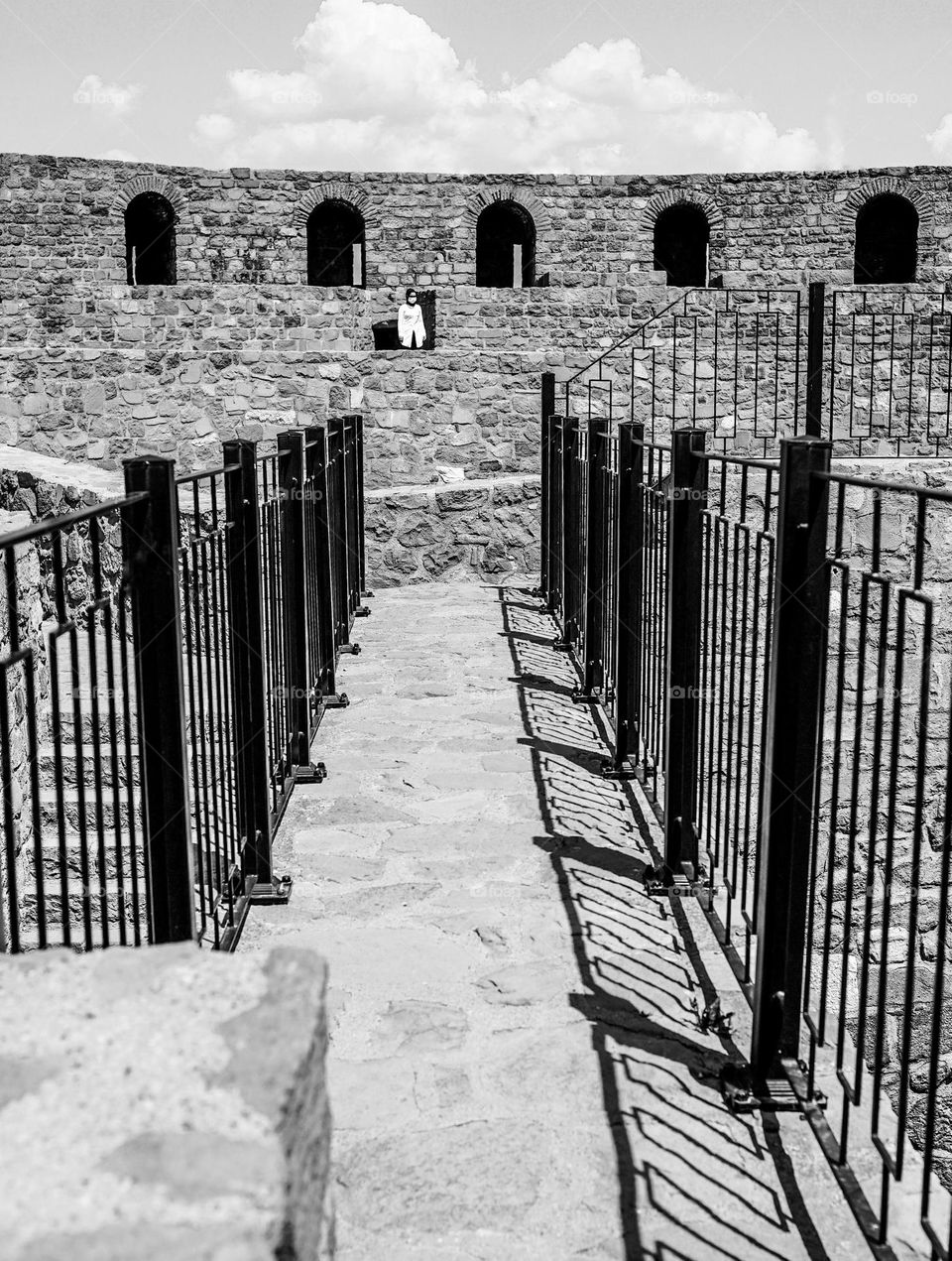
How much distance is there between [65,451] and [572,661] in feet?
26.0

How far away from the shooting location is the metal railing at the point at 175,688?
8.32 ft

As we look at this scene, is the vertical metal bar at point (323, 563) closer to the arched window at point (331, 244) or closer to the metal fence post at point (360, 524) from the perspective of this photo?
the metal fence post at point (360, 524)

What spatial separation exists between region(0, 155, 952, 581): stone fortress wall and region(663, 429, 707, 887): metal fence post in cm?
630

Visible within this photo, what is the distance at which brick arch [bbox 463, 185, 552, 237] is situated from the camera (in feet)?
58.5

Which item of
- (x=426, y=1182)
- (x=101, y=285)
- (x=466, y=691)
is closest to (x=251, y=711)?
(x=426, y=1182)

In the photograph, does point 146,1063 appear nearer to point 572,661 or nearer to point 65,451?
point 572,661

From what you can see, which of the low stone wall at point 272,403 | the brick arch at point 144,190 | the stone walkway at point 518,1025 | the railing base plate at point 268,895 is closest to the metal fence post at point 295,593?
the stone walkway at point 518,1025

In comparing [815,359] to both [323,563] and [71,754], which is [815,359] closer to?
[323,563]

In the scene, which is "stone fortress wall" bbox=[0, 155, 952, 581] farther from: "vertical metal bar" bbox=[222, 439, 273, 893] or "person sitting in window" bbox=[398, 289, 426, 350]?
"vertical metal bar" bbox=[222, 439, 273, 893]

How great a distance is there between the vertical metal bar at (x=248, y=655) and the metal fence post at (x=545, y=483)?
531cm

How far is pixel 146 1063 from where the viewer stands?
139 centimetres

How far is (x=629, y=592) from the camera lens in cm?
523

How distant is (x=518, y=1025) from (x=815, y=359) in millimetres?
9753

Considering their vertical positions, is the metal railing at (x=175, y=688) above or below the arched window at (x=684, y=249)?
below
